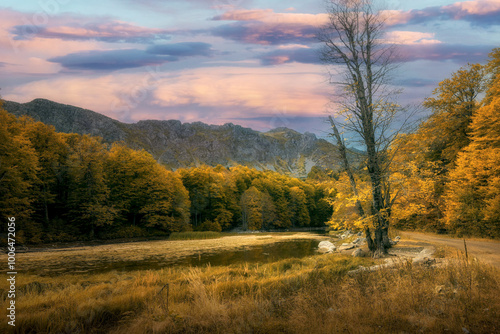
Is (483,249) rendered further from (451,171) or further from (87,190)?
(87,190)

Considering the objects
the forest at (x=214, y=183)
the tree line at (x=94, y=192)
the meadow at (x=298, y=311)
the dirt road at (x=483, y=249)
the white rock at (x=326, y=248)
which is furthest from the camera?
the tree line at (x=94, y=192)

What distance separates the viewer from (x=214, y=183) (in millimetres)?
68125

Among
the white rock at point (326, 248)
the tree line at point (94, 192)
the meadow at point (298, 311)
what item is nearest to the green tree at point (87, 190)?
the tree line at point (94, 192)

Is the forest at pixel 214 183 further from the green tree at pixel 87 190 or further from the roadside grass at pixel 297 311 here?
the roadside grass at pixel 297 311

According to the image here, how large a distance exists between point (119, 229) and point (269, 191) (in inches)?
2034

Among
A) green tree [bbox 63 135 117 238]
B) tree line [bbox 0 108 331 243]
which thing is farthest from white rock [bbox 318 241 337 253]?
green tree [bbox 63 135 117 238]

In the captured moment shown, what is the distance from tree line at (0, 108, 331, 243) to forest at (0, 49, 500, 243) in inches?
6.4

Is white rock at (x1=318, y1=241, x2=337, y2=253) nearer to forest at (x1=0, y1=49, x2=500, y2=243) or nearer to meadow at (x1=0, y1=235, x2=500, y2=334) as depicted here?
forest at (x1=0, y1=49, x2=500, y2=243)

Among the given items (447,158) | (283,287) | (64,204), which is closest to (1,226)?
(64,204)

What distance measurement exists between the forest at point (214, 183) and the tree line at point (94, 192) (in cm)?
16

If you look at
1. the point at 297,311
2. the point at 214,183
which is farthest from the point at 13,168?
the point at 214,183

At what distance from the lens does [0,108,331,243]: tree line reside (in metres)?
32.0

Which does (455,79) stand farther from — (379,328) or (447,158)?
(379,328)

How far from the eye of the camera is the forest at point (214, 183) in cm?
2145
